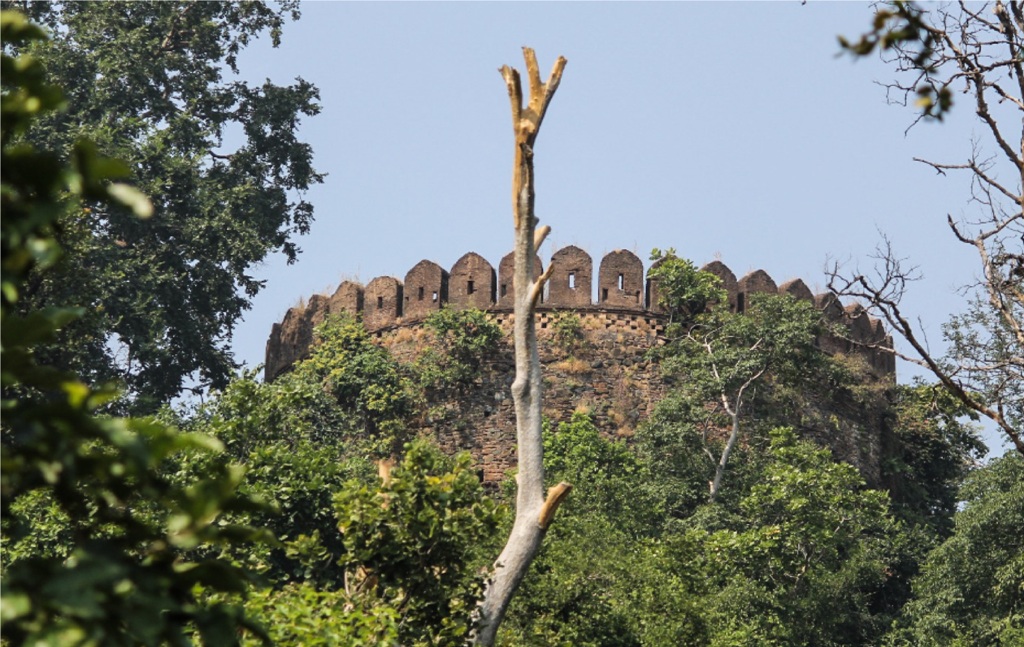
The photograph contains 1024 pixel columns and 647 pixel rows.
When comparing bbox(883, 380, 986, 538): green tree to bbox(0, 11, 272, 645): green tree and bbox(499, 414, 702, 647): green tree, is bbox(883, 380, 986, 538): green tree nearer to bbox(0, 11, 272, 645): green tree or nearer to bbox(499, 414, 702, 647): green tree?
bbox(499, 414, 702, 647): green tree

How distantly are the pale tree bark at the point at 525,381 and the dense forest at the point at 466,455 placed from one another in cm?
19

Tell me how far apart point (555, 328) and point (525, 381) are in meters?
16.9

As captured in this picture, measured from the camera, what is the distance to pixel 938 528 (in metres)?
29.2

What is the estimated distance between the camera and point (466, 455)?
38.0 ft

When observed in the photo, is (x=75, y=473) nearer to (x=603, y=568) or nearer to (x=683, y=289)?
(x=603, y=568)

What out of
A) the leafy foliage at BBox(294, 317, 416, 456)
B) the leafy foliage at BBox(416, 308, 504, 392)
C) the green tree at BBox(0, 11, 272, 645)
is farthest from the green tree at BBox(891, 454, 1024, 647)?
the green tree at BBox(0, 11, 272, 645)

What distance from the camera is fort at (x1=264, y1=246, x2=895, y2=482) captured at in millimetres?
27719

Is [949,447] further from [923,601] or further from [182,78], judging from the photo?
A: [182,78]

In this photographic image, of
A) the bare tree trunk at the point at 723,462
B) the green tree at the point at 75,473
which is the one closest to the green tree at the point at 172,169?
the bare tree trunk at the point at 723,462

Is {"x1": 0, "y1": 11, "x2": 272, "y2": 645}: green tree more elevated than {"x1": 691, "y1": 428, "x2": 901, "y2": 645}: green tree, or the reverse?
{"x1": 0, "y1": 11, "x2": 272, "y2": 645}: green tree

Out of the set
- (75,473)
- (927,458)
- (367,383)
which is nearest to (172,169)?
(367,383)

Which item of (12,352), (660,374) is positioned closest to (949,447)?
(660,374)

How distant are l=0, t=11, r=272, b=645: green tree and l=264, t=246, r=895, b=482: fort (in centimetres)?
2363

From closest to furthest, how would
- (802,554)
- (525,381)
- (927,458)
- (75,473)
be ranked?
(75,473) → (525,381) → (802,554) → (927,458)
